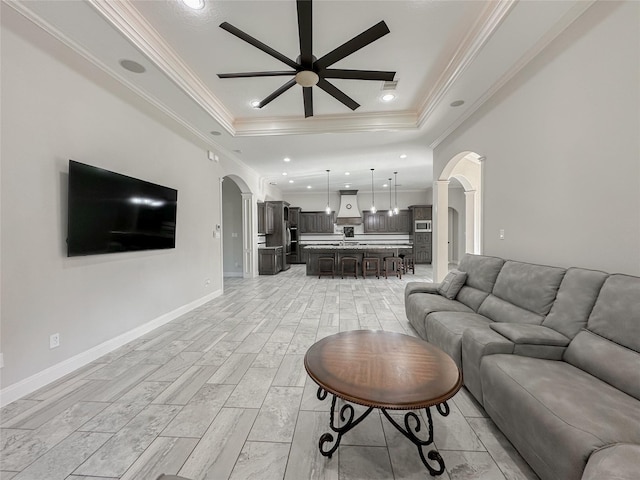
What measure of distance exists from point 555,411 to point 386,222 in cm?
970

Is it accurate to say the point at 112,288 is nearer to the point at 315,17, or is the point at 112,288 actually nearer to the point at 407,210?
the point at 315,17

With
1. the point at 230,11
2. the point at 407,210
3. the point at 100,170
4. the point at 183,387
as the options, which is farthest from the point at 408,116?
the point at 407,210

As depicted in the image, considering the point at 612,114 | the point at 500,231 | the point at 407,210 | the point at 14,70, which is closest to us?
the point at 612,114

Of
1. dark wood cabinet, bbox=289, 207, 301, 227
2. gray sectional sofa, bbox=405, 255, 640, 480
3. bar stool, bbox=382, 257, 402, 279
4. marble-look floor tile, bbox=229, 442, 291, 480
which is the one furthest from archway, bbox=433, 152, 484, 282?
dark wood cabinet, bbox=289, 207, 301, 227

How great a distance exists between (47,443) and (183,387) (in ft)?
2.62

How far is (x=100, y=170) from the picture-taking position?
8.48 ft

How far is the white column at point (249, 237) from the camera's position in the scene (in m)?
7.16

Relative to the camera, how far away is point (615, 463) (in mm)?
906

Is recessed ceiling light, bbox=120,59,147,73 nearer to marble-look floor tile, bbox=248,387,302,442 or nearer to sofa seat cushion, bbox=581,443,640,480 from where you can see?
marble-look floor tile, bbox=248,387,302,442

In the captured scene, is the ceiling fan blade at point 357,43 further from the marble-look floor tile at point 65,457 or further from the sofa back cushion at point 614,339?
the marble-look floor tile at point 65,457

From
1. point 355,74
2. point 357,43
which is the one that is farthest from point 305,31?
point 355,74

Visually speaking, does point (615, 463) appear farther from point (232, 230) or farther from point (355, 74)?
point (232, 230)

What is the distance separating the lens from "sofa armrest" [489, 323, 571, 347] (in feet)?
5.64

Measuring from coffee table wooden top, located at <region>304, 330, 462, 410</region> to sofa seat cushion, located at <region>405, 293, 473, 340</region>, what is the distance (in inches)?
41.9
